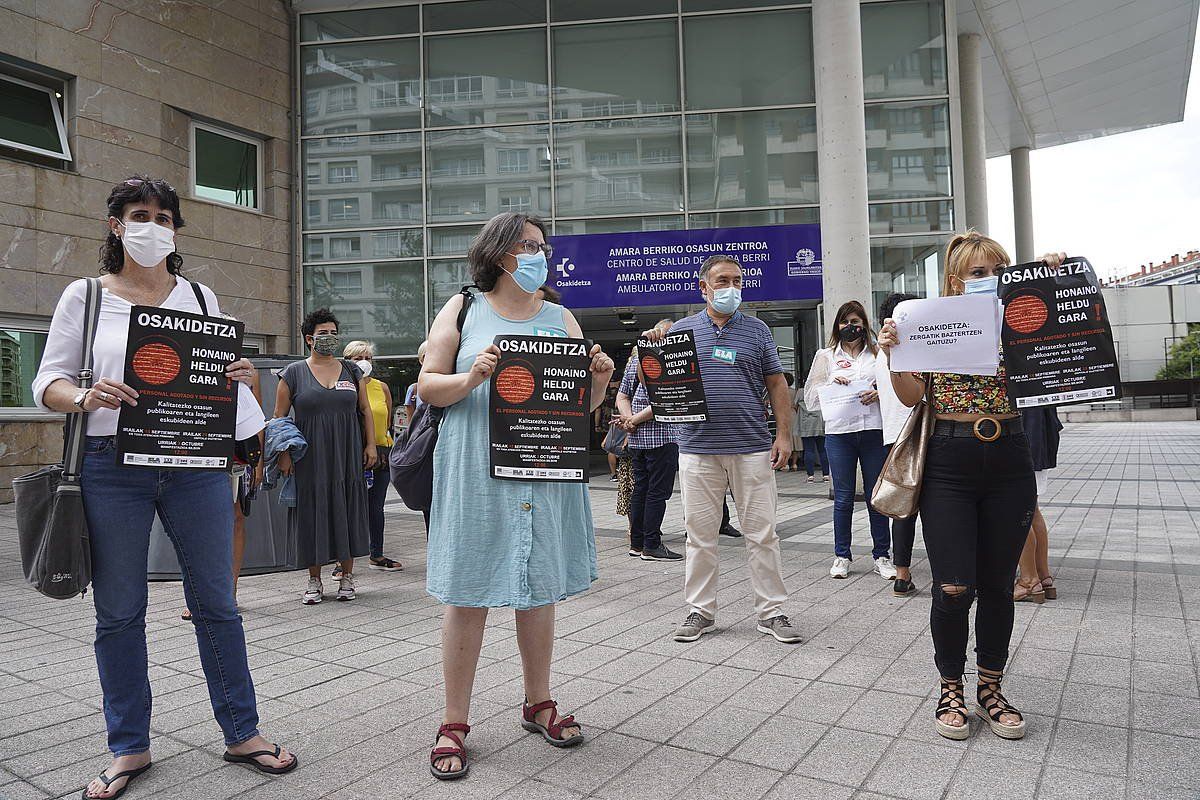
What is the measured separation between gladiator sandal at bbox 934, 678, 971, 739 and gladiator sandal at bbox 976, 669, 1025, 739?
0.08 metres

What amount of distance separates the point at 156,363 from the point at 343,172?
14.7 m

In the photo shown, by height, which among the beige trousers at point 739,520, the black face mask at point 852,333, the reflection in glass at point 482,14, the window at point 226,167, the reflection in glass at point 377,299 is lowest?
the beige trousers at point 739,520

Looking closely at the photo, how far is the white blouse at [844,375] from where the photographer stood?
617 centimetres

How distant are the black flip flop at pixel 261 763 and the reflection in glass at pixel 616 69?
14.5 meters

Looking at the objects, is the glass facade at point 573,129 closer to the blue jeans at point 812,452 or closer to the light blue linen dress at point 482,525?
the blue jeans at point 812,452

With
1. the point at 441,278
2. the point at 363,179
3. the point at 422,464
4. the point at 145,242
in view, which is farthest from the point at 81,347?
the point at 363,179

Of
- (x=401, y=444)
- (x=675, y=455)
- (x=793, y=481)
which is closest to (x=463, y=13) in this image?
(x=793, y=481)

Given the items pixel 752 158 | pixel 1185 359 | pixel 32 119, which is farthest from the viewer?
pixel 1185 359

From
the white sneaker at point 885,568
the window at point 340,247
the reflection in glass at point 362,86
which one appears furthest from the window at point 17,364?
the white sneaker at point 885,568

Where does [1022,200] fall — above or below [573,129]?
above

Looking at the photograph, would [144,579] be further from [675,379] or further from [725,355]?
[725,355]

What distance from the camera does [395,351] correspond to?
16.1 meters

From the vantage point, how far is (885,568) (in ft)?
20.3

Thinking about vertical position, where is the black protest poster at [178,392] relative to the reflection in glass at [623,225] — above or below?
below
